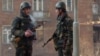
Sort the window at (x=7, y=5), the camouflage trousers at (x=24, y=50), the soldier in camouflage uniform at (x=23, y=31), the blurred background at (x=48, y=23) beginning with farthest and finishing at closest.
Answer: the window at (x=7, y=5) < the blurred background at (x=48, y=23) < the camouflage trousers at (x=24, y=50) < the soldier in camouflage uniform at (x=23, y=31)

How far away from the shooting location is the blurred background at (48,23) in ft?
104

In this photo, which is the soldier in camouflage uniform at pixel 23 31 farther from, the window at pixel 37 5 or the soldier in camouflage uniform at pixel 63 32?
the window at pixel 37 5

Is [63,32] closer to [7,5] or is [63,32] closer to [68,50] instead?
[68,50]

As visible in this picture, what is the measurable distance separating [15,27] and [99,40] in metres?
28.9

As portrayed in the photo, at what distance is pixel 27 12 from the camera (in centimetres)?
564

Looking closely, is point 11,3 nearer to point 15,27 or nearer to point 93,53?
point 93,53

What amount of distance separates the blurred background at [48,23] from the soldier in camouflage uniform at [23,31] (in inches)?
974

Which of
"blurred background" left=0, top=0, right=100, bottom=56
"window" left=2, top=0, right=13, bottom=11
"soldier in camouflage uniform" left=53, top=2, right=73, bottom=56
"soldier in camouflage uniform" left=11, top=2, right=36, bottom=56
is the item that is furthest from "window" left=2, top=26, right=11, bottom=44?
"soldier in camouflage uniform" left=11, top=2, right=36, bottom=56

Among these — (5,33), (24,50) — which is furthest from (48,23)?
(24,50)

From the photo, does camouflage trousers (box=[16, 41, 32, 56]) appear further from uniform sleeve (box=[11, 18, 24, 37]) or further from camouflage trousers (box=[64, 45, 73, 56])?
camouflage trousers (box=[64, 45, 73, 56])

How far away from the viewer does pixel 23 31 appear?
18.6 feet

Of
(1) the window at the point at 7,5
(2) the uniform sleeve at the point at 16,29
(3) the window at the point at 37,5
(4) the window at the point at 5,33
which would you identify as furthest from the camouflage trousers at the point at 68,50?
(3) the window at the point at 37,5

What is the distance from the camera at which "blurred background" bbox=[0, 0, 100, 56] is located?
31.7 meters

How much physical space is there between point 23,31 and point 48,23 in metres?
26.8
